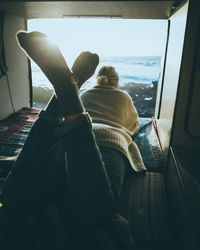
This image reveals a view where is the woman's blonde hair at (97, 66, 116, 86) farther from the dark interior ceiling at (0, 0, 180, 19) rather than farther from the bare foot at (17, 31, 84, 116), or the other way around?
the bare foot at (17, 31, 84, 116)

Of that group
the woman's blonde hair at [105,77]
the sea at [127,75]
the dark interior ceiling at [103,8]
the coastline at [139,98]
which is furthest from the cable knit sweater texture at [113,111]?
the coastline at [139,98]

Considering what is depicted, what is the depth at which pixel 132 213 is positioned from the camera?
0.99 metres

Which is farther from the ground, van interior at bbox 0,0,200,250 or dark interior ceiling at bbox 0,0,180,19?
dark interior ceiling at bbox 0,0,180,19

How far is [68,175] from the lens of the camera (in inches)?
28.2

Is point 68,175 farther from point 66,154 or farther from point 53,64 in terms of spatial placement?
point 53,64

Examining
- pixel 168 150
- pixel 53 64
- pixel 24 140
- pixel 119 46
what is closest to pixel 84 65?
pixel 53 64

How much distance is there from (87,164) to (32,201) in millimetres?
279

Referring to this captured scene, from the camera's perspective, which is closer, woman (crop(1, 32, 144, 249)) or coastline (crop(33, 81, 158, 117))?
woman (crop(1, 32, 144, 249))

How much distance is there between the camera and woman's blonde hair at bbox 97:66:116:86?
5.10 feet

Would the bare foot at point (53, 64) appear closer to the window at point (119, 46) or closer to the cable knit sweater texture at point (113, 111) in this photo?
the window at point (119, 46)

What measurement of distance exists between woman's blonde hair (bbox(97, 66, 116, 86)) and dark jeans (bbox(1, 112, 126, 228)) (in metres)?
0.86

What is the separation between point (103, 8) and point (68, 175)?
184 cm

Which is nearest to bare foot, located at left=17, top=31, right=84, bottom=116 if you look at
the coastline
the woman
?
the woman

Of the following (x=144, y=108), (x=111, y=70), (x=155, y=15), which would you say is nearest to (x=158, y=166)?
(x=111, y=70)
